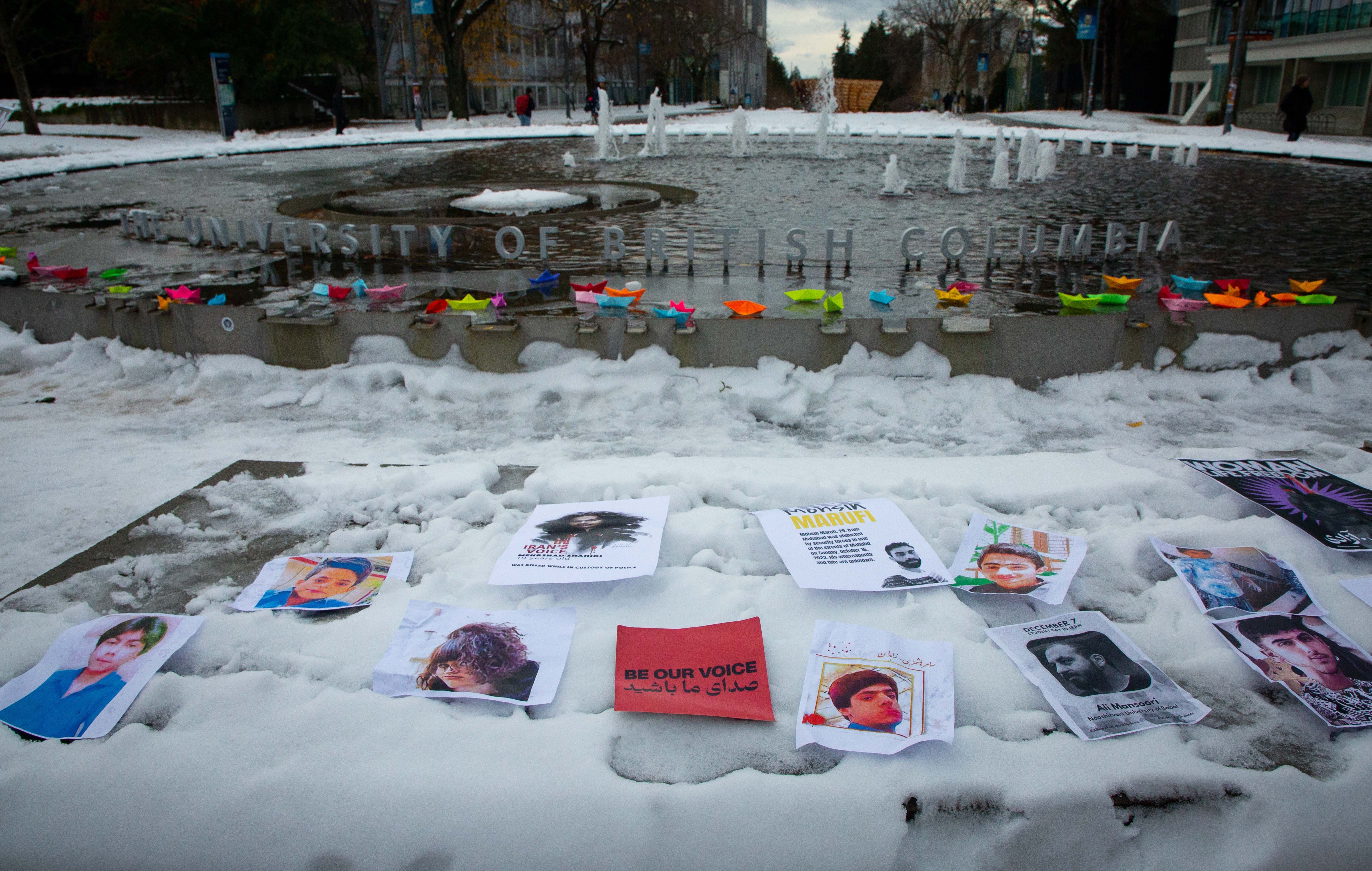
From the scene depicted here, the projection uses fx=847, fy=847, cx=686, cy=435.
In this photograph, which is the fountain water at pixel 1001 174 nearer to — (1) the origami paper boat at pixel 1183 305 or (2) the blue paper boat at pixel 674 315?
(1) the origami paper boat at pixel 1183 305

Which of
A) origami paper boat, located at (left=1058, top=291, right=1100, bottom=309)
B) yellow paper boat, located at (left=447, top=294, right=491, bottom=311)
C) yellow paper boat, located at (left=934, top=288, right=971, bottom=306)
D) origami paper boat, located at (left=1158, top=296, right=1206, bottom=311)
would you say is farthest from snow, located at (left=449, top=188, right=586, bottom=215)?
origami paper boat, located at (left=1158, top=296, right=1206, bottom=311)

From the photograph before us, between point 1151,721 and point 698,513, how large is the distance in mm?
1534

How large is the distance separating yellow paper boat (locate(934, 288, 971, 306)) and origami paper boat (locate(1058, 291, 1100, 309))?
562 millimetres

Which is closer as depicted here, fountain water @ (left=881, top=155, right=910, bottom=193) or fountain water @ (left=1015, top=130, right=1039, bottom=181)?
fountain water @ (left=881, top=155, right=910, bottom=193)

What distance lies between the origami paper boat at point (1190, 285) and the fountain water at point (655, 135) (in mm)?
14428

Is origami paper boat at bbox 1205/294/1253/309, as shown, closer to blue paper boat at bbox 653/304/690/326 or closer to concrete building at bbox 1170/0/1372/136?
blue paper boat at bbox 653/304/690/326

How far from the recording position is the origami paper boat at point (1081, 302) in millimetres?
5016

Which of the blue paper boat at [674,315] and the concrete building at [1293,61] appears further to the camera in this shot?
the concrete building at [1293,61]

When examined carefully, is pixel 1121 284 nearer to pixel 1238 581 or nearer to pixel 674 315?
pixel 674 315

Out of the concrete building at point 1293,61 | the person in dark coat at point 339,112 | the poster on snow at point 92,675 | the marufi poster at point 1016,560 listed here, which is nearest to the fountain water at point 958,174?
the marufi poster at point 1016,560

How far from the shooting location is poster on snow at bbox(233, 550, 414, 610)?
2.59 metres

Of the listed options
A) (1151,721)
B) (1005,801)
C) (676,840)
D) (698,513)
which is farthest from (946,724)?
(698,513)

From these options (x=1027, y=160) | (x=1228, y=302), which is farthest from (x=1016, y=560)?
(x=1027, y=160)

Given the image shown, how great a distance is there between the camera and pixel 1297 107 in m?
20.2
